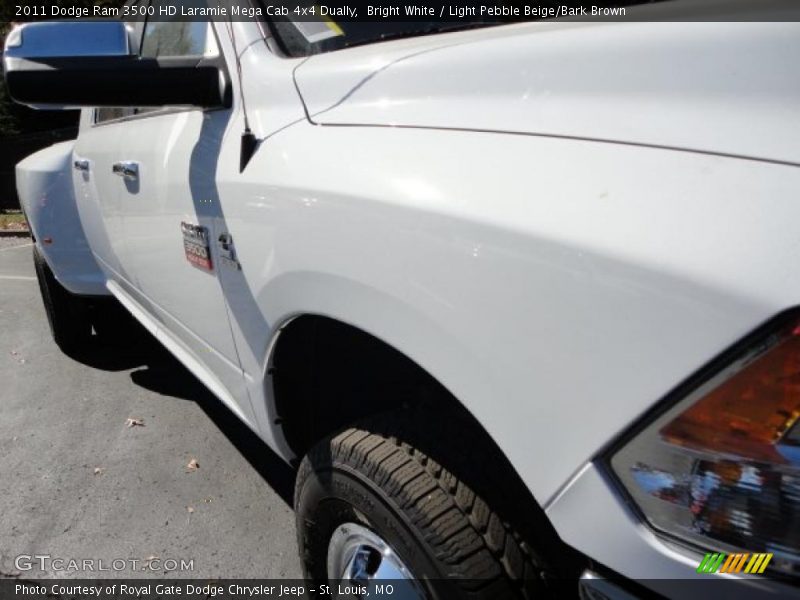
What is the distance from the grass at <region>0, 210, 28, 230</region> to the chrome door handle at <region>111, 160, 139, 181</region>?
966 cm

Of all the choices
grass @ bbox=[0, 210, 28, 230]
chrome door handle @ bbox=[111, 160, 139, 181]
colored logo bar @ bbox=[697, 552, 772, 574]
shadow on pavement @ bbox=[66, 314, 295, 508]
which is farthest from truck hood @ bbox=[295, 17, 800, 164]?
grass @ bbox=[0, 210, 28, 230]

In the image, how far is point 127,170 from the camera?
249 centimetres

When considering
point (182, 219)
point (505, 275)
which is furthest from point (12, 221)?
point (505, 275)

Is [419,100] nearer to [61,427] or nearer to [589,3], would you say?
[589,3]

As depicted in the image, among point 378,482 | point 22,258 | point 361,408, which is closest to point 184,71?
point 361,408

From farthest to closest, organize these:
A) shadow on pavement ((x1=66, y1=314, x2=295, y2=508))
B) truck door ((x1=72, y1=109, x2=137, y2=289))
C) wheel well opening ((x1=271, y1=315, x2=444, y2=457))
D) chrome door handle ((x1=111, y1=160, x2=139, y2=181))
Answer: shadow on pavement ((x1=66, y1=314, x2=295, y2=508)) < truck door ((x1=72, y1=109, x2=137, y2=289)) < chrome door handle ((x1=111, y1=160, x2=139, y2=181)) < wheel well opening ((x1=271, y1=315, x2=444, y2=457))

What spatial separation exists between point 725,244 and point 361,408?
1185mm

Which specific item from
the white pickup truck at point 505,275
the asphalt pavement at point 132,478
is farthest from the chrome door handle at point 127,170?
the asphalt pavement at point 132,478

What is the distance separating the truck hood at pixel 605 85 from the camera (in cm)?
90

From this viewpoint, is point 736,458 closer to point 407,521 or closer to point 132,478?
point 407,521

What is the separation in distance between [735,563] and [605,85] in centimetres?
72

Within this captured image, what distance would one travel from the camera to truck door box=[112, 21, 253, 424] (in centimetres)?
191

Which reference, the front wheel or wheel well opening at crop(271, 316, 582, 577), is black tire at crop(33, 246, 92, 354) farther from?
the front wheel

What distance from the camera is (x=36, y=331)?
5.14 metres
